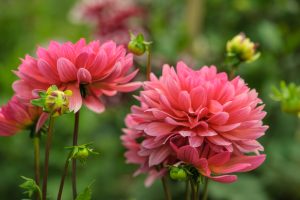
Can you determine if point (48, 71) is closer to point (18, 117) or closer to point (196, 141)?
point (18, 117)

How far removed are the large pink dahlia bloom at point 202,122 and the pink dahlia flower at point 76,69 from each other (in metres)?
0.04

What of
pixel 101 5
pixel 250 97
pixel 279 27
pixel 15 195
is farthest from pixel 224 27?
pixel 250 97

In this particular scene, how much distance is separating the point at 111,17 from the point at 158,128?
1201 mm

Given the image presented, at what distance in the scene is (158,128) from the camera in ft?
1.83

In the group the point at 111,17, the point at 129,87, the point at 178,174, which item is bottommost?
the point at 178,174

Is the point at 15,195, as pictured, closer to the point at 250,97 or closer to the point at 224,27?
the point at 224,27

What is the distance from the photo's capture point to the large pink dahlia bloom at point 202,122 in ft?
1.78

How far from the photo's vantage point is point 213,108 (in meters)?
0.56

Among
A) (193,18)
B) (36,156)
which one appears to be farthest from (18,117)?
(193,18)

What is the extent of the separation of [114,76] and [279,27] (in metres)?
1.36

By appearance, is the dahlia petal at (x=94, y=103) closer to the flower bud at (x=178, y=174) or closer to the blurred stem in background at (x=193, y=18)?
the flower bud at (x=178, y=174)

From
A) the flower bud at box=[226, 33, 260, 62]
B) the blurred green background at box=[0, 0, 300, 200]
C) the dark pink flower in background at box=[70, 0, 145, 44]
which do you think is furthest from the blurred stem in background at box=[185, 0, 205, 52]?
the flower bud at box=[226, 33, 260, 62]

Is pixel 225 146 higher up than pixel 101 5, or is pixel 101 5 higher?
pixel 101 5

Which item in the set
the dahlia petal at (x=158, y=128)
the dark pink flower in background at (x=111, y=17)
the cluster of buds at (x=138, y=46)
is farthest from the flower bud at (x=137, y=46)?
the dark pink flower in background at (x=111, y=17)
